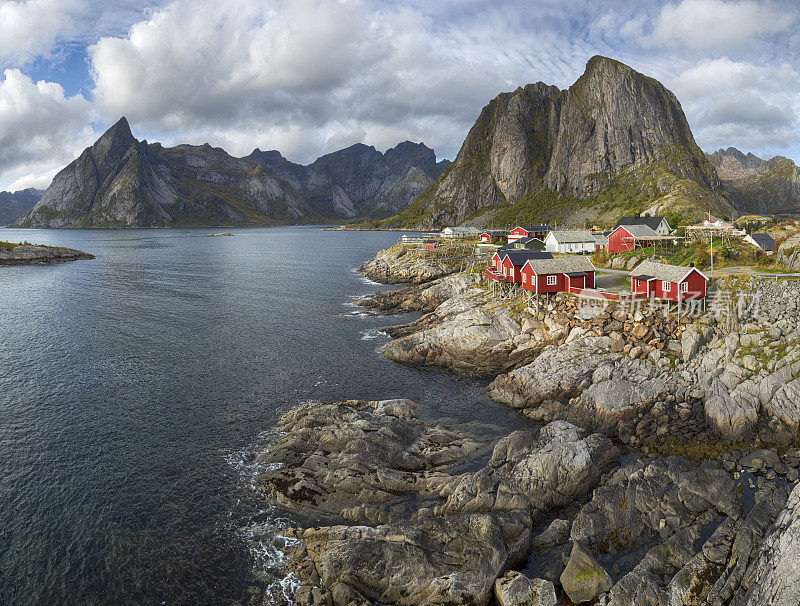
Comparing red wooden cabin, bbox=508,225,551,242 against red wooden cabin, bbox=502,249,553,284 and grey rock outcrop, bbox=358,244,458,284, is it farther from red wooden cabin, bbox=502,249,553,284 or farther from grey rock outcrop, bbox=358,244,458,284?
red wooden cabin, bbox=502,249,553,284

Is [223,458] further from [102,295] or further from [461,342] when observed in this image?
[102,295]

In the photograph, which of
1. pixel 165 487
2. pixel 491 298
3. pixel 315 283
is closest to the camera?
pixel 165 487

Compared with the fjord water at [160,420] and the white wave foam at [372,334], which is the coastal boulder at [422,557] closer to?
the fjord water at [160,420]

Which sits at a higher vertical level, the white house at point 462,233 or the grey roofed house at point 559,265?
the white house at point 462,233

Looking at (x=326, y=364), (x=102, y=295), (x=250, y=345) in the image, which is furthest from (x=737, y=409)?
(x=102, y=295)

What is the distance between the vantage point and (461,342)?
52.7 m

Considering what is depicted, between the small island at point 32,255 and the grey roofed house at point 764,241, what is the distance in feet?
610

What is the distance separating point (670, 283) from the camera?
47.0 m

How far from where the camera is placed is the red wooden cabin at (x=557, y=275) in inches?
2185

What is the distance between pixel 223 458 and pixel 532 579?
2251 cm

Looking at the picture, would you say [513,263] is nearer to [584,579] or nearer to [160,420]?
[160,420]

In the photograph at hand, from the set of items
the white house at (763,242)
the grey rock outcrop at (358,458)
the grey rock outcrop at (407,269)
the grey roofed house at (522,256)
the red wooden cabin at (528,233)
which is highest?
the red wooden cabin at (528,233)

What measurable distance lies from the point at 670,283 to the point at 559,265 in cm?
1256

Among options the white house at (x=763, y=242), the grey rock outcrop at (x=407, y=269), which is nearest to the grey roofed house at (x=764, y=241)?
the white house at (x=763, y=242)
